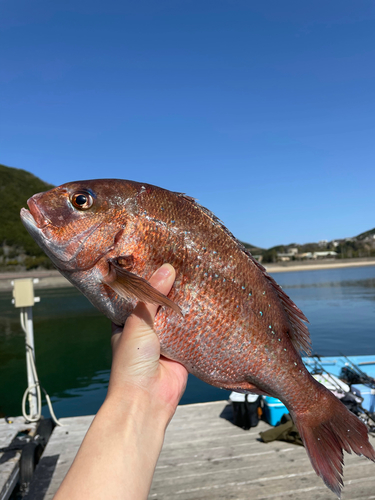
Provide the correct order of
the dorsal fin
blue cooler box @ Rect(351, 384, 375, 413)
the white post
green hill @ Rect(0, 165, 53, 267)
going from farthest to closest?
green hill @ Rect(0, 165, 53, 267)
blue cooler box @ Rect(351, 384, 375, 413)
the white post
the dorsal fin

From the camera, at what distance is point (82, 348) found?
2138 cm

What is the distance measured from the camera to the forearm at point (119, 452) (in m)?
1.38

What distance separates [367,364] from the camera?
1066 centimetres

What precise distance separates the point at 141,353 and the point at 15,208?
123m

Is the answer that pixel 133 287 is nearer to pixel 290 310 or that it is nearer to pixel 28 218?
pixel 28 218

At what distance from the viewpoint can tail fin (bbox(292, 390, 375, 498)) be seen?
197cm

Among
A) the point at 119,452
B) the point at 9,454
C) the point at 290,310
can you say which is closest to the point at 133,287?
the point at 119,452

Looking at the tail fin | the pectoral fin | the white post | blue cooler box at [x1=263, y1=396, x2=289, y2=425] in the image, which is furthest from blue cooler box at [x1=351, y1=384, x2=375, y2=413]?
the pectoral fin

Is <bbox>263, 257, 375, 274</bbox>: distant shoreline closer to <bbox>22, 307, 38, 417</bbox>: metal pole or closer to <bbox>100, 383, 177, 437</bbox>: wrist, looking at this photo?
<bbox>22, 307, 38, 417</bbox>: metal pole

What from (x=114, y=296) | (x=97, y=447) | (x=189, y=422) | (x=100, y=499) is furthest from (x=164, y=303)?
(x=189, y=422)

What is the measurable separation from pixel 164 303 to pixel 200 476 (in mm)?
4104

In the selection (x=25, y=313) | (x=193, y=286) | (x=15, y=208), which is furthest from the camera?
(x=15, y=208)

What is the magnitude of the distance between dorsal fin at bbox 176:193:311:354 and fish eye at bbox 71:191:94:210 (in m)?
0.57

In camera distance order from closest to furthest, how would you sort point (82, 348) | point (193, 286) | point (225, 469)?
point (193, 286)
point (225, 469)
point (82, 348)
